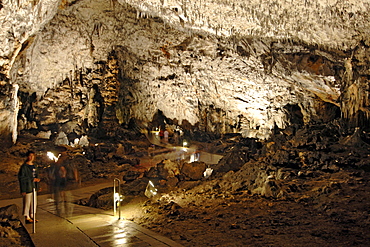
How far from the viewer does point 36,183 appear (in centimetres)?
495

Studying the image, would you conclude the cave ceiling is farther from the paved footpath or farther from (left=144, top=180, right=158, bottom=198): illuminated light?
the paved footpath

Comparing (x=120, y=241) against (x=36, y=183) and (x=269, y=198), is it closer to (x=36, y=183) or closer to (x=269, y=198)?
(x=36, y=183)

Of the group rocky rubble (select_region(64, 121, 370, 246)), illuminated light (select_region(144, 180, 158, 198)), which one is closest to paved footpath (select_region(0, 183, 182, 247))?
rocky rubble (select_region(64, 121, 370, 246))

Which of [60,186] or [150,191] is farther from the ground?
[60,186]

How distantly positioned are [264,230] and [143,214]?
2603 mm

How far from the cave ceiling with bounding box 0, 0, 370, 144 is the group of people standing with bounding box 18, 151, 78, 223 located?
5832 mm

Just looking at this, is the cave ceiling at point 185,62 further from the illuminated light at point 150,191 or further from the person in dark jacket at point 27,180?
the person in dark jacket at point 27,180

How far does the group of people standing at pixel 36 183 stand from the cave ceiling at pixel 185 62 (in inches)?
230

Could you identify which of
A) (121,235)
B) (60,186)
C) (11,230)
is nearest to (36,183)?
(11,230)

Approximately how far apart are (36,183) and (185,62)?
14139mm

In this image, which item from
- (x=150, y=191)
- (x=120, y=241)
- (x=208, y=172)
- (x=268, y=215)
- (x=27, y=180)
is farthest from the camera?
(x=208, y=172)

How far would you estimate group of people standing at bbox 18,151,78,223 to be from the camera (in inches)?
187

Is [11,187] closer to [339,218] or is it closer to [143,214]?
[143,214]

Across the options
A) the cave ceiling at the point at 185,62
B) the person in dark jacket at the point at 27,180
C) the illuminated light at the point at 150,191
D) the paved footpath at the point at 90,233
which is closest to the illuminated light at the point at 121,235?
the paved footpath at the point at 90,233
